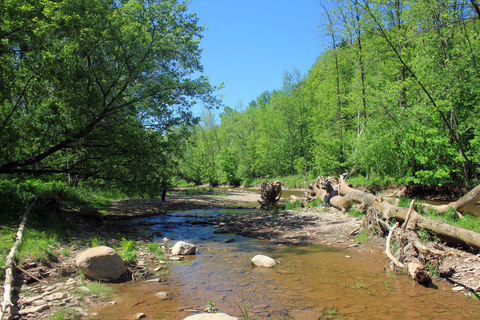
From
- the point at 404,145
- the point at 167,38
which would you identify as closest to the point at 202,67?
the point at 167,38

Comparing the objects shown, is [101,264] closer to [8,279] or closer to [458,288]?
[8,279]

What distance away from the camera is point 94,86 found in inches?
464

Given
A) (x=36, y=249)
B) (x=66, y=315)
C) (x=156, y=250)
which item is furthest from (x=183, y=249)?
(x=66, y=315)

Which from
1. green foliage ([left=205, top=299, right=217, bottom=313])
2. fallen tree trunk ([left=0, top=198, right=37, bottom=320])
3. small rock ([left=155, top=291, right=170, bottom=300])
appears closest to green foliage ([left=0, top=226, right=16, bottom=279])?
fallen tree trunk ([left=0, top=198, right=37, bottom=320])

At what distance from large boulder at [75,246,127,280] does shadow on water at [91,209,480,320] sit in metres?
0.37

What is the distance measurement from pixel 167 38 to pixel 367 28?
963cm

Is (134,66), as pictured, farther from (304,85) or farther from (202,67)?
(304,85)

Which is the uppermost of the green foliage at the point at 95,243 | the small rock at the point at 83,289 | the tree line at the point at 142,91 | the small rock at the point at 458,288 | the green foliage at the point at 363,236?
the tree line at the point at 142,91

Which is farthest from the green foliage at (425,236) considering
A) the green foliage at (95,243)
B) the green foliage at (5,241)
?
the green foliage at (5,241)

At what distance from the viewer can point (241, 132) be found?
63312mm

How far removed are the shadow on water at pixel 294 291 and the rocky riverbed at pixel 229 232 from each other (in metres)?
0.51

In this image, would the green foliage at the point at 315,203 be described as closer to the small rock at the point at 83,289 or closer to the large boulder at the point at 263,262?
the large boulder at the point at 263,262

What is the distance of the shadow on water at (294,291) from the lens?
4684 mm

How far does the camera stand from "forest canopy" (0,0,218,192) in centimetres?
1009
